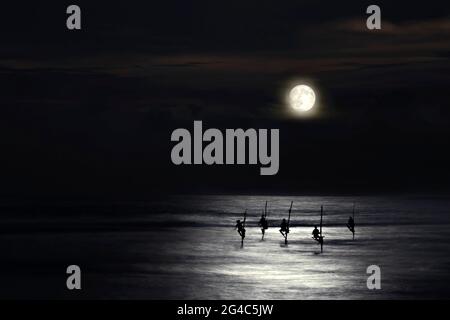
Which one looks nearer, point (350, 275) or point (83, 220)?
point (350, 275)

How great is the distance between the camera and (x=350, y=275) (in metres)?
53.2

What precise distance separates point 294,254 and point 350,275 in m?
12.4

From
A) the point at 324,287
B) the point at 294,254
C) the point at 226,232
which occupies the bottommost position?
the point at 324,287

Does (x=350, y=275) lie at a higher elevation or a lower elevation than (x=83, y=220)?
lower
